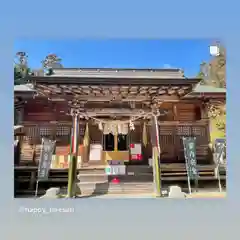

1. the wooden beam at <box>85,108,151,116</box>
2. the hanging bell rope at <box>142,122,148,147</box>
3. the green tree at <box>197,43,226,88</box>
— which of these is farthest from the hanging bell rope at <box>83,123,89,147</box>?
the green tree at <box>197,43,226,88</box>

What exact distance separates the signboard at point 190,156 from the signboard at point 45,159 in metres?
1.56

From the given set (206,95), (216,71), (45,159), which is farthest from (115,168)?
(216,71)

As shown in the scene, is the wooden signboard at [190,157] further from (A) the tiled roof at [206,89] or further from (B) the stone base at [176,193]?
(A) the tiled roof at [206,89]

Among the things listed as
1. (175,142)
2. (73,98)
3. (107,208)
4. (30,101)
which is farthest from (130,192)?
(30,101)

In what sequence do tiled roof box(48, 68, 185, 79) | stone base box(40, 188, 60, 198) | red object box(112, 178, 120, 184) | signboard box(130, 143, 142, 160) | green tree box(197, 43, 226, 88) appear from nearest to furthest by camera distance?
green tree box(197, 43, 226, 88) < stone base box(40, 188, 60, 198) < tiled roof box(48, 68, 185, 79) < red object box(112, 178, 120, 184) < signboard box(130, 143, 142, 160)

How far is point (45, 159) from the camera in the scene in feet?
11.1

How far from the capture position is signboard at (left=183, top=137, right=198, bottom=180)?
3510 millimetres

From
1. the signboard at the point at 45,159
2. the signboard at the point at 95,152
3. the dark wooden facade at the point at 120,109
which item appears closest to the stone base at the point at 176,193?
the dark wooden facade at the point at 120,109

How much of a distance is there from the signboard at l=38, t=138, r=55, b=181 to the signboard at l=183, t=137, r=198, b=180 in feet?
5.12

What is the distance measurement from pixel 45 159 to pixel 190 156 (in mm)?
1665

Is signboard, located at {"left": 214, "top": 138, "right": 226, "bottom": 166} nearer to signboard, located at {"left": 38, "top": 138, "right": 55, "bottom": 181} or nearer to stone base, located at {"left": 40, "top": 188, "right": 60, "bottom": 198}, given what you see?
stone base, located at {"left": 40, "top": 188, "right": 60, "bottom": 198}

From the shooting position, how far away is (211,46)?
2.86 meters

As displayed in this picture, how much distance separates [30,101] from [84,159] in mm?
908

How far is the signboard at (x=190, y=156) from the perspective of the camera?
3.51 m
